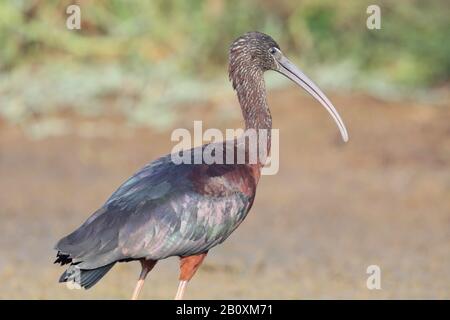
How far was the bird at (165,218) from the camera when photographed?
771 cm

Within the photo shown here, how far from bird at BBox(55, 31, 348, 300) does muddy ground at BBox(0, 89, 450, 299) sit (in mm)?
2139

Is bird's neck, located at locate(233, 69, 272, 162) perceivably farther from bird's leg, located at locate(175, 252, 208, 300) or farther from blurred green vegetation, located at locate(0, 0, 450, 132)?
blurred green vegetation, located at locate(0, 0, 450, 132)

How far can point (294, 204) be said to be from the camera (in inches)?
554

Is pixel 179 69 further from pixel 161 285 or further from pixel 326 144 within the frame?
pixel 161 285

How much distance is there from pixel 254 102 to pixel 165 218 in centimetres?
131

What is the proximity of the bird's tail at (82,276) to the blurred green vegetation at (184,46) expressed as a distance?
976 cm

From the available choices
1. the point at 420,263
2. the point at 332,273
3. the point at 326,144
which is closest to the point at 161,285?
the point at 332,273

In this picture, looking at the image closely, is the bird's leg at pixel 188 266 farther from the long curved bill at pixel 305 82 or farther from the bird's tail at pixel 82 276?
the long curved bill at pixel 305 82

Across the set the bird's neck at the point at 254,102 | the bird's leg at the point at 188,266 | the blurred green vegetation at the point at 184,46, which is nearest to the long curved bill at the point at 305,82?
the bird's neck at the point at 254,102

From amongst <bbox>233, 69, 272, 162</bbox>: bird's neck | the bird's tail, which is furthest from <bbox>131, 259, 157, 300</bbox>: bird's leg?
<bbox>233, 69, 272, 162</bbox>: bird's neck

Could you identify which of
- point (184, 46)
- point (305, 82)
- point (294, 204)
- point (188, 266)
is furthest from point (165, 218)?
point (184, 46)

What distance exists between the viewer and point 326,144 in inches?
629

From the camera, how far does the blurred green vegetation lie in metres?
17.6

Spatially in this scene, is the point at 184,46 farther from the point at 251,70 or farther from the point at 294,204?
the point at 251,70
